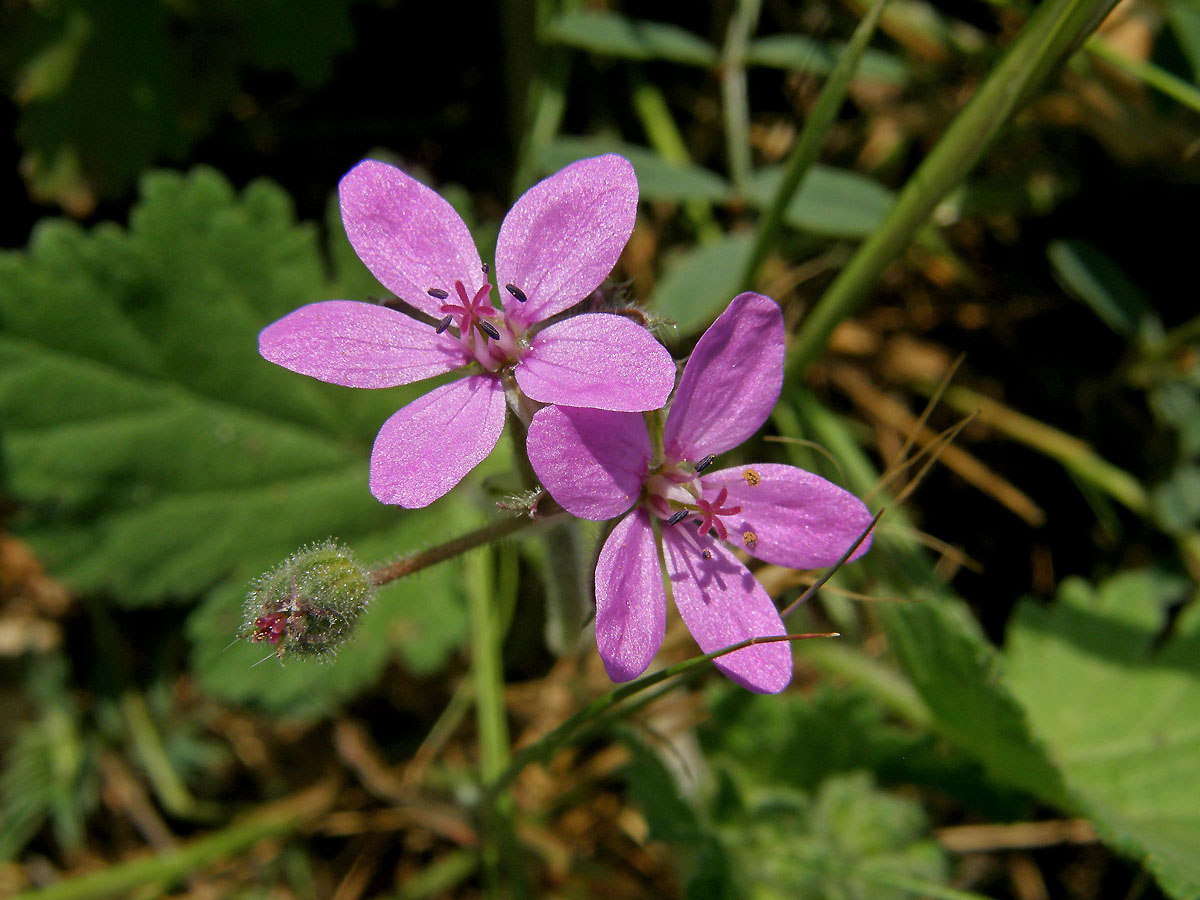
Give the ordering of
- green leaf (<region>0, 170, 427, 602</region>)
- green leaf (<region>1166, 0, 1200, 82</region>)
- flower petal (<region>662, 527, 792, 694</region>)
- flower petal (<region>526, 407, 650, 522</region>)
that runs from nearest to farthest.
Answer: flower petal (<region>526, 407, 650, 522</region>) → flower petal (<region>662, 527, 792, 694</region>) → green leaf (<region>1166, 0, 1200, 82</region>) → green leaf (<region>0, 170, 427, 602</region>)

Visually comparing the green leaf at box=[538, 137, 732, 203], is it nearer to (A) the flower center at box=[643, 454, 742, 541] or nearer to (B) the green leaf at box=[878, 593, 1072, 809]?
(A) the flower center at box=[643, 454, 742, 541]

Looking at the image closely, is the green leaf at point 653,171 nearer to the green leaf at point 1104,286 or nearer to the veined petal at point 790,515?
the green leaf at point 1104,286

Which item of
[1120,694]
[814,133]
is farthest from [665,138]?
[1120,694]

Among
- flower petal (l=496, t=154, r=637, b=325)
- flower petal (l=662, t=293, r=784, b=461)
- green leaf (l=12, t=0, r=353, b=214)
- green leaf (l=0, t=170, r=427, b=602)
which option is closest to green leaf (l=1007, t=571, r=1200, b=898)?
flower petal (l=662, t=293, r=784, b=461)

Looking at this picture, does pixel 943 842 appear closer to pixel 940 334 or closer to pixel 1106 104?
pixel 940 334

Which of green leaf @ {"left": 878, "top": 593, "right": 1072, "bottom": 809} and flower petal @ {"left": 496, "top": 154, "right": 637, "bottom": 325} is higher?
flower petal @ {"left": 496, "top": 154, "right": 637, "bottom": 325}

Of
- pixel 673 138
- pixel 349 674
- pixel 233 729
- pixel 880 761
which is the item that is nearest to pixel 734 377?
pixel 880 761
